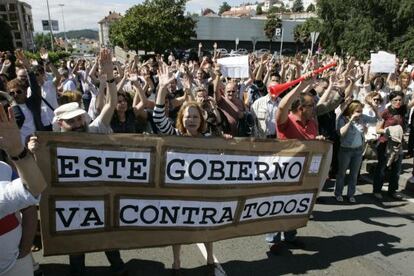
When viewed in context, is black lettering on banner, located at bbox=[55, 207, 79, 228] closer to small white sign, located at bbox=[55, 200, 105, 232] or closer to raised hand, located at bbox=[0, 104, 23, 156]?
small white sign, located at bbox=[55, 200, 105, 232]

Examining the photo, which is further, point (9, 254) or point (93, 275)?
point (93, 275)

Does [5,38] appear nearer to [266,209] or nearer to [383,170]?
[383,170]

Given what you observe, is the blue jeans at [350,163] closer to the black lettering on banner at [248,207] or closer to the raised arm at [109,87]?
the black lettering on banner at [248,207]

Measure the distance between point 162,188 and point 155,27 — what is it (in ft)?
155

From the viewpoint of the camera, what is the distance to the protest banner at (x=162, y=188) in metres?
3.41

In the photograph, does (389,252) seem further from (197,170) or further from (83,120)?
(83,120)

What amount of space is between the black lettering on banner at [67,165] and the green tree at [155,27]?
46149mm

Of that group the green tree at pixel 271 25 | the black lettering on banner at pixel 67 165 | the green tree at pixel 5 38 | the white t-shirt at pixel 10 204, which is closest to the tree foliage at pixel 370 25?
the black lettering on banner at pixel 67 165

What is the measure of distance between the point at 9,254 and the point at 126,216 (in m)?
1.36

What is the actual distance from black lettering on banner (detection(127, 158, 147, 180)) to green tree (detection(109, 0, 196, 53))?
1814 inches

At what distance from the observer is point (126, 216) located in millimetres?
3645

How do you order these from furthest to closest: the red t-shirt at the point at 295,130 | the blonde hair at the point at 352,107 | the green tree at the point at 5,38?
1. the green tree at the point at 5,38
2. the blonde hair at the point at 352,107
3. the red t-shirt at the point at 295,130

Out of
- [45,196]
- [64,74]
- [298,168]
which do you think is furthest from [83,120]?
[64,74]

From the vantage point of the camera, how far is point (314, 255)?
14.9 ft
